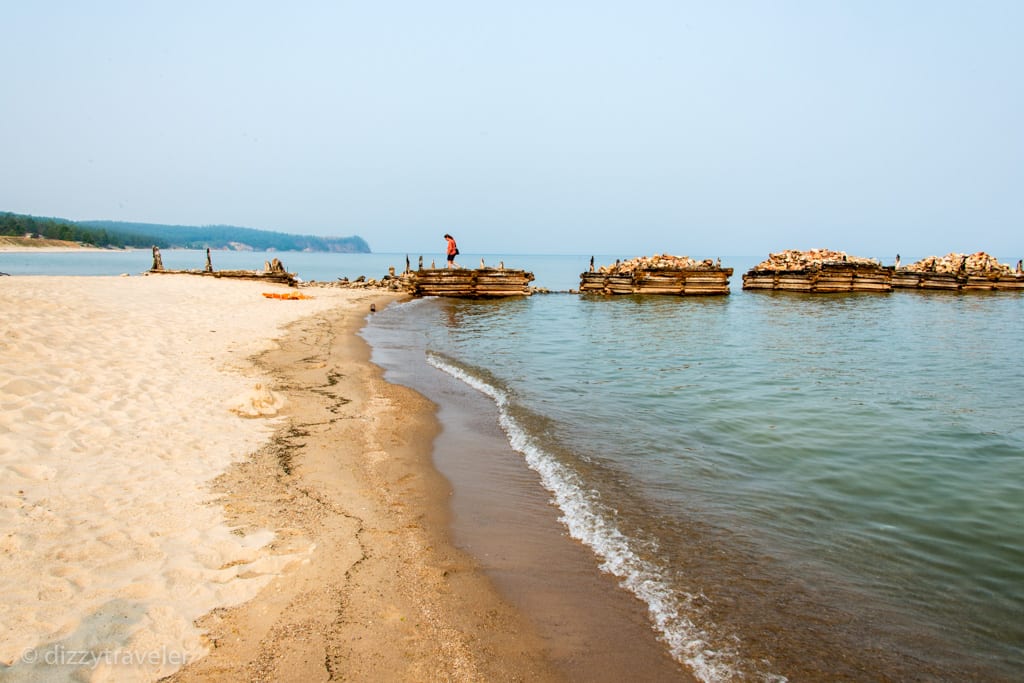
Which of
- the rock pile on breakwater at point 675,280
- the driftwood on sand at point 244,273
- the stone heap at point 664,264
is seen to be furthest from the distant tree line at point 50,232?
the rock pile on breakwater at point 675,280

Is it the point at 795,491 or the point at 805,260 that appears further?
the point at 805,260

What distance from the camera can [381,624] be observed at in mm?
3541

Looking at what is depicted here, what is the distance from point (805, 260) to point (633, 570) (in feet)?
167

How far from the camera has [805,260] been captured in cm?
4731

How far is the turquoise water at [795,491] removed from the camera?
3.76 m

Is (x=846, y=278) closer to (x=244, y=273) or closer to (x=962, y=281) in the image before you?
A: (x=962, y=281)

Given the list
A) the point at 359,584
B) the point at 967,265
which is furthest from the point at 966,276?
the point at 359,584

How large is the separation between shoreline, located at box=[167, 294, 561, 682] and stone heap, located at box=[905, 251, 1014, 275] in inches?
2137

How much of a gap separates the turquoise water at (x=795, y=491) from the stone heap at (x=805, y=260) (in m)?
31.2

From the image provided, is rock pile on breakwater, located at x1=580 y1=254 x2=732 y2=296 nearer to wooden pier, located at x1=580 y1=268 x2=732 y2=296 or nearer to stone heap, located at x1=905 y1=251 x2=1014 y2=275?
wooden pier, located at x1=580 y1=268 x2=732 y2=296

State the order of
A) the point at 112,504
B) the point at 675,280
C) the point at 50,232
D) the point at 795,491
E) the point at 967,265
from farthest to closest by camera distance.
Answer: the point at 50,232, the point at 967,265, the point at 675,280, the point at 795,491, the point at 112,504

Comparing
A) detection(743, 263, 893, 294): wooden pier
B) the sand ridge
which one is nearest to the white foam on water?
the sand ridge

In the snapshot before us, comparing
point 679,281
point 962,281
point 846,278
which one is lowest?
point 679,281

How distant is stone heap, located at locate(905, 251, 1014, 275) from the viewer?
44816 mm
